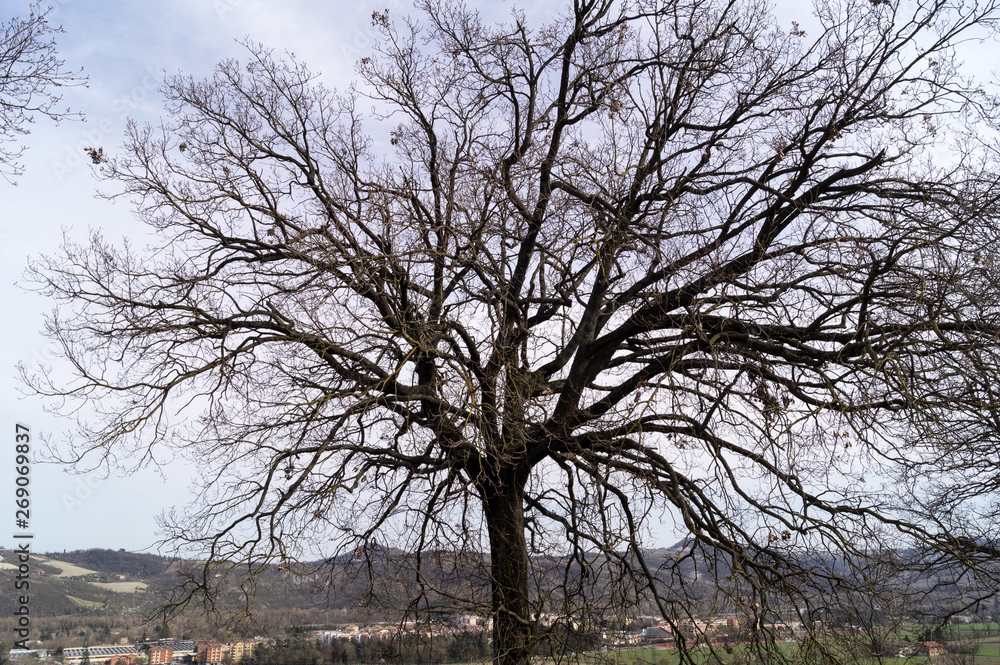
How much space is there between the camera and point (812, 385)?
22.5 ft

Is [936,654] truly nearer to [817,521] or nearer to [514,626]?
[817,521]

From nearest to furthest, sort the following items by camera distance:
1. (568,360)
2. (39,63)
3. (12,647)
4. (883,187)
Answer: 1. (39,63)
2. (12,647)
3. (883,187)
4. (568,360)

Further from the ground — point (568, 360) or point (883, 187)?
point (883, 187)

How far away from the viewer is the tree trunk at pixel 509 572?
6961 millimetres

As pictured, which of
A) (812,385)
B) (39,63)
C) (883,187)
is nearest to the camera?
(39,63)

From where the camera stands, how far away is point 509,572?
7660 millimetres

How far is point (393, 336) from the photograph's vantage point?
22.8 ft

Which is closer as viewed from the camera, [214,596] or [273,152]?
[214,596]

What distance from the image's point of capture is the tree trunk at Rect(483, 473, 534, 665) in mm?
6961

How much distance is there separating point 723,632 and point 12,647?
6718 mm

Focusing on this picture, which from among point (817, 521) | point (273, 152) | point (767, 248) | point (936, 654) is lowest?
point (936, 654)

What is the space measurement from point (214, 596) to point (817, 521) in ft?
19.7

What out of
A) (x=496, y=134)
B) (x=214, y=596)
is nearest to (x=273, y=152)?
(x=496, y=134)

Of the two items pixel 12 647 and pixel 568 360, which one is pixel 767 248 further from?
pixel 12 647
